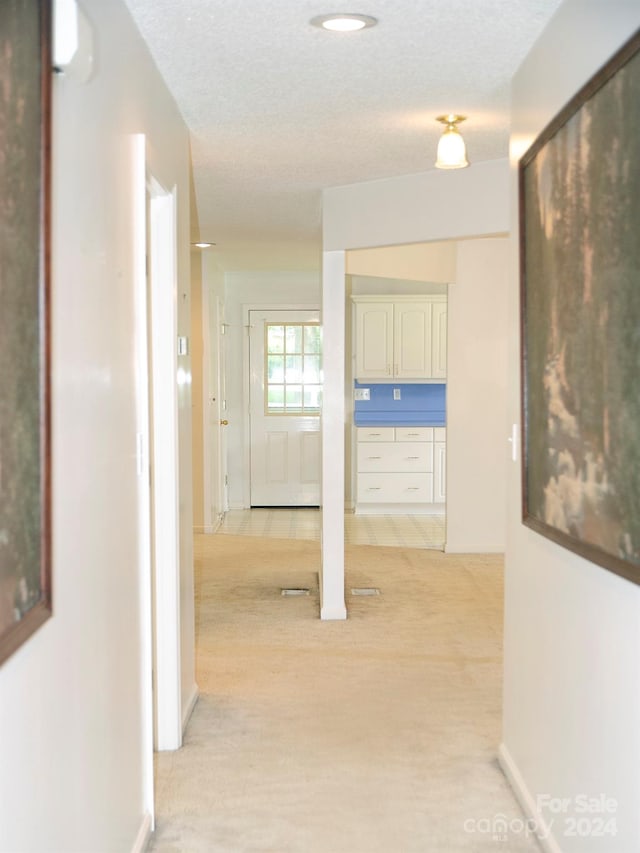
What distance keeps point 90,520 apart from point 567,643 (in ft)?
4.10

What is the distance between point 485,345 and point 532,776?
4.82m

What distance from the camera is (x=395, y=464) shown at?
9.36m

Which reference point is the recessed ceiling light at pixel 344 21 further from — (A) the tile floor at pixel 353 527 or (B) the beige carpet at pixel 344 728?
(A) the tile floor at pixel 353 527

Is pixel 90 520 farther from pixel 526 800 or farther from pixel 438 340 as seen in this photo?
pixel 438 340

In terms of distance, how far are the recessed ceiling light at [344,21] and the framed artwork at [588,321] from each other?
57 centimetres

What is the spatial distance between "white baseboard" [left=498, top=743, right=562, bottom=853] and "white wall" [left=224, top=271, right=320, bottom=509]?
664 cm

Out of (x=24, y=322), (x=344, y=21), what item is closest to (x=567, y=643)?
(x=24, y=322)

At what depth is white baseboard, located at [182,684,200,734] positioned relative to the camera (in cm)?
386

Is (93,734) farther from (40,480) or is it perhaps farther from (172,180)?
(172,180)

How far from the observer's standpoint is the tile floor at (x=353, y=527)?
8102mm

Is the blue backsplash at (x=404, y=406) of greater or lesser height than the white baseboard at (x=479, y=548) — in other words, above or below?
above

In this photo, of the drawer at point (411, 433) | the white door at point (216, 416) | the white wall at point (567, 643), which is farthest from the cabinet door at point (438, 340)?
the white wall at point (567, 643)

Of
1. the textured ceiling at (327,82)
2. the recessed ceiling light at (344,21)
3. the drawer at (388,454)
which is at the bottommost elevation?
the drawer at (388,454)

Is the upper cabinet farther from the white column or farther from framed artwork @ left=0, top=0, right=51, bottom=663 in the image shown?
framed artwork @ left=0, top=0, right=51, bottom=663
